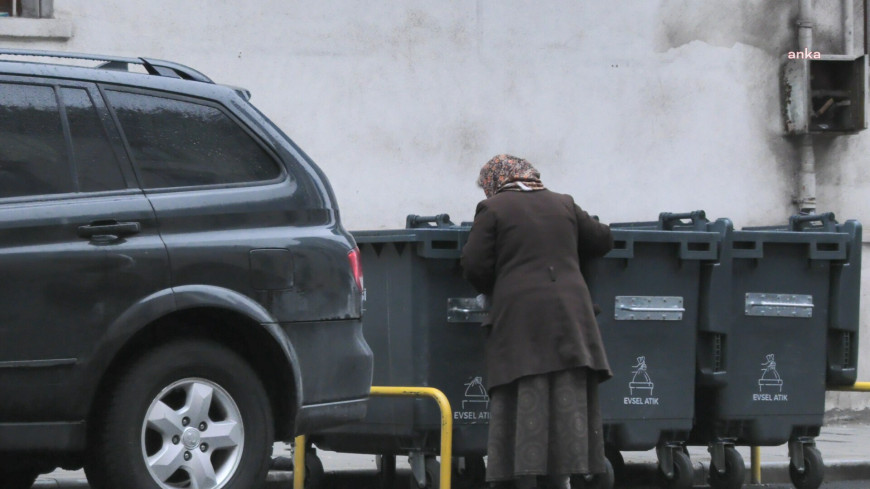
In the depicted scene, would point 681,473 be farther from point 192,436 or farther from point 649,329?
point 192,436

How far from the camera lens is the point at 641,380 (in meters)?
7.56

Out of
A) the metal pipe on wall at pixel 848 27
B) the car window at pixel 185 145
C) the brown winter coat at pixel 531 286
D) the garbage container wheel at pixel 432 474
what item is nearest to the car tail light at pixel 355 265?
the car window at pixel 185 145

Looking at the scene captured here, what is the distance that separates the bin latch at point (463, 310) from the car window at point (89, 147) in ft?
6.87

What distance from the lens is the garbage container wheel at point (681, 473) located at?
7695 mm

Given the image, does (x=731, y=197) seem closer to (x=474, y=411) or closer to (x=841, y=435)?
(x=841, y=435)

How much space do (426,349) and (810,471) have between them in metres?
2.38

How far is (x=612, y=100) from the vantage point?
11680 mm

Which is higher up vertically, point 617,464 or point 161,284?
point 161,284

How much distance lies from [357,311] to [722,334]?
2.56 metres

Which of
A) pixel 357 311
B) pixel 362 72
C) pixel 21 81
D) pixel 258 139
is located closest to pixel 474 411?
pixel 357 311

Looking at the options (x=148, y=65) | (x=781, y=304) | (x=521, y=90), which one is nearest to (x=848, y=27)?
(x=521, y=90)

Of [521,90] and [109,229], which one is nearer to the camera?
[109,229]

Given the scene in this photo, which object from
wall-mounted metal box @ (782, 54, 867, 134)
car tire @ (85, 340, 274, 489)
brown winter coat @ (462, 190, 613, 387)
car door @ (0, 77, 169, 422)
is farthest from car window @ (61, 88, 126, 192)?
wall-mounted metal box @ (782, 54, 867, 134)

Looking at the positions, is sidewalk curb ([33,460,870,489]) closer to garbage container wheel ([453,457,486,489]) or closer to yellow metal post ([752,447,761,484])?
yellow metal post ([752,447,761,484])
